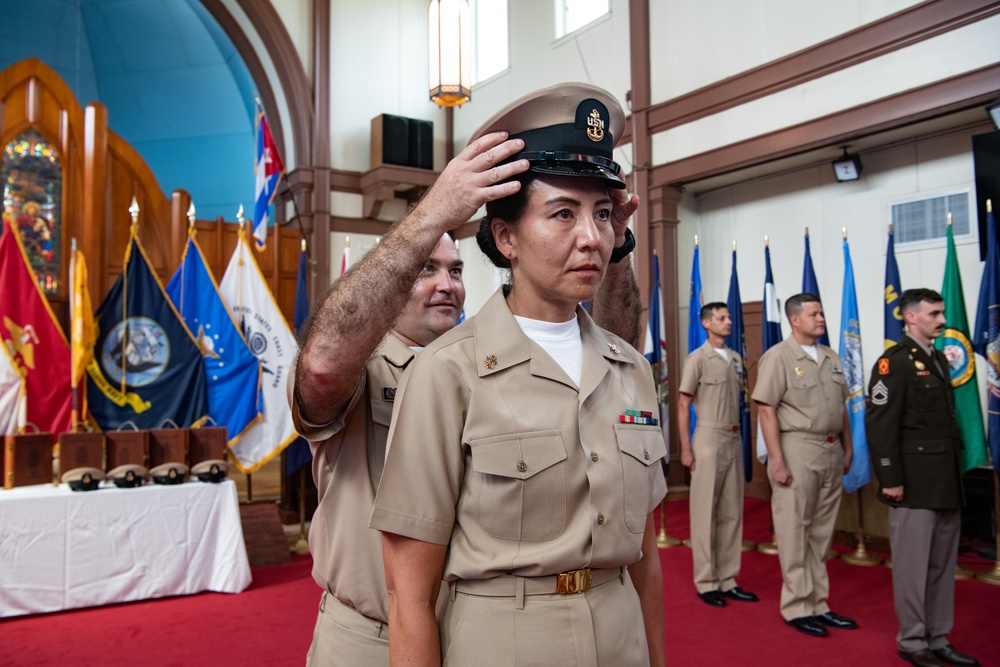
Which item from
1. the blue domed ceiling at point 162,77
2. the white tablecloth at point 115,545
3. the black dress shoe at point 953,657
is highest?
the blue domed ceiling at point 162,77

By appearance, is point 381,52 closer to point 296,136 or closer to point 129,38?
point 296,136

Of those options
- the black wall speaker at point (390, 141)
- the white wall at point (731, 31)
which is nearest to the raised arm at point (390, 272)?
the white wall at point (731, 31)

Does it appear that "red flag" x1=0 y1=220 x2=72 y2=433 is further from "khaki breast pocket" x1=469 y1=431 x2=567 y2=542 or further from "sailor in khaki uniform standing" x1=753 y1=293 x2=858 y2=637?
"khaki breast pocket" x1=469 y1=431 x2=567 y2=542

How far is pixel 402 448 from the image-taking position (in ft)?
3.49

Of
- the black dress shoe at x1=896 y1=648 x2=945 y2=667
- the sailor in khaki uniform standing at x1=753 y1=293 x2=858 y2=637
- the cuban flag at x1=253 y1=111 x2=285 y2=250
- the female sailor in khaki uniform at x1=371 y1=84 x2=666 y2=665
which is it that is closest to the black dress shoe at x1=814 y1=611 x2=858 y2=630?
the sailor in khaki uniform standing at x1=753 y1=293 x2=858 y2=637

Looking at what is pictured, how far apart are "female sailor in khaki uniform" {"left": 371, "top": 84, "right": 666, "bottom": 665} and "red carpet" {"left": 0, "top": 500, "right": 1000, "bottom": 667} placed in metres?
2.51

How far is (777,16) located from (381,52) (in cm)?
457

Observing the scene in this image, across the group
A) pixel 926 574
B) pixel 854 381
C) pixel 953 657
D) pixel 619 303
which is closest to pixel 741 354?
pixel 854 381

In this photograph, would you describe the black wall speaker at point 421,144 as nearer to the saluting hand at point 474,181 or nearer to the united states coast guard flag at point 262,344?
the united states coast guard flag at point 262,344

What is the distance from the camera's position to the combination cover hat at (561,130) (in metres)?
1.10

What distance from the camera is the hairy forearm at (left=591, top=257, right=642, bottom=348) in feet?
4.94

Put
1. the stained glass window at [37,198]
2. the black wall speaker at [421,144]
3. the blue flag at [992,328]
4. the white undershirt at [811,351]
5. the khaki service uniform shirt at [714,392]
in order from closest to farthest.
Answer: the white undershirt at [811,351], the blue flag at [992,328], the khaki service uniform shirt at [714,392], the stained glass window at [37,198], the black wall speaker at [421,144]

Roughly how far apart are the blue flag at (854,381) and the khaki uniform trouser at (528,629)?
440cm

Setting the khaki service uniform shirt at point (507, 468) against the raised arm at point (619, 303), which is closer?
the khaki service uniform shirt at point (507, 468)
